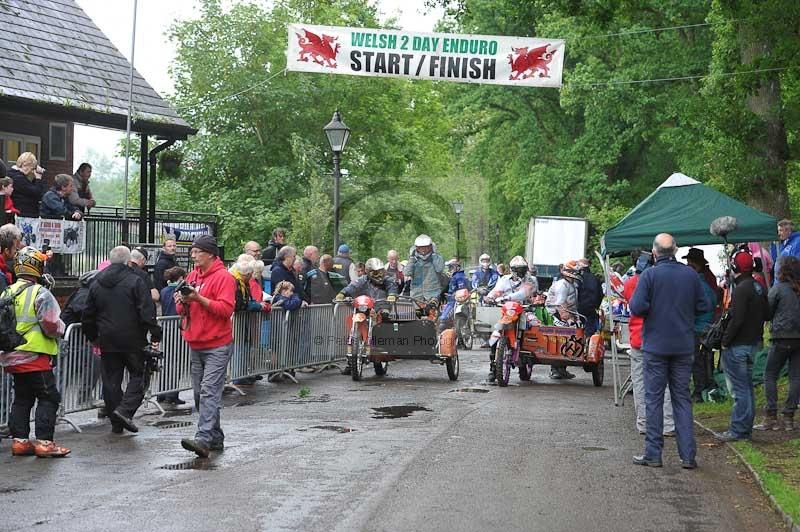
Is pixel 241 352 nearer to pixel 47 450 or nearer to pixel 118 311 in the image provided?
pixel 118 311

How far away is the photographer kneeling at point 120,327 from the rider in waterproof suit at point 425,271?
7784 millimetres

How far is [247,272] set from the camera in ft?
52.2

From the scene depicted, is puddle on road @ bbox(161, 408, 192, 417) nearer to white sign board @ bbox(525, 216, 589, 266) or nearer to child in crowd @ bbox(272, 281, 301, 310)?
child in crowd @ bbox(272, 281, 301, 310)

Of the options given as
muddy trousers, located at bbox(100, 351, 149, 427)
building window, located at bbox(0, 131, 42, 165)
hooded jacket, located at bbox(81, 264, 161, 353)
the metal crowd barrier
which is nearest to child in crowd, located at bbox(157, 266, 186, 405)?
the metal crowd barrier

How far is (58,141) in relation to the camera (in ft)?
93.4

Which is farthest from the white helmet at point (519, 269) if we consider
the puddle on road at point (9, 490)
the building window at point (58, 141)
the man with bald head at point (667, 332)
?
the building window at point (58, 141)

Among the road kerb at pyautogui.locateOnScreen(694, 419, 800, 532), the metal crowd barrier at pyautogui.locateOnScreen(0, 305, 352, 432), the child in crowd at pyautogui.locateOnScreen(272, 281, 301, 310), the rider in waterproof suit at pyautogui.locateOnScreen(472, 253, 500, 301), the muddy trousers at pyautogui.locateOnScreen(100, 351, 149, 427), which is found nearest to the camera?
the road kerb at pyautogui.locateOnScreen(694, 419, 800, 532)

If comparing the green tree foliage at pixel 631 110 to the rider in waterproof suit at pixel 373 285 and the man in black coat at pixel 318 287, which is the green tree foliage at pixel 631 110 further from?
the man in black coat at pixel 318 287

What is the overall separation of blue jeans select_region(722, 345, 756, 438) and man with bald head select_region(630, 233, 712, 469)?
1.59 m

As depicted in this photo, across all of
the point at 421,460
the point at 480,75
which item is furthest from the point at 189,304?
the point at 480,75

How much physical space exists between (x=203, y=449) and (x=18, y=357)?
187 centimetres

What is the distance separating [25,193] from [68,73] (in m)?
7.94

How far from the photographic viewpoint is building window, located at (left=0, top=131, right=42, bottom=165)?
26234 millimetres

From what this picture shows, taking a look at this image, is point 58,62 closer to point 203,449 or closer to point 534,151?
point 203,449
